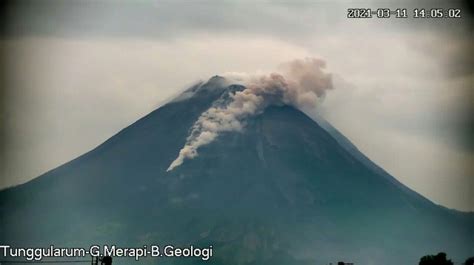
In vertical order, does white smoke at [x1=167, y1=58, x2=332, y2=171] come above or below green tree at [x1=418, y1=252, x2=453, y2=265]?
above

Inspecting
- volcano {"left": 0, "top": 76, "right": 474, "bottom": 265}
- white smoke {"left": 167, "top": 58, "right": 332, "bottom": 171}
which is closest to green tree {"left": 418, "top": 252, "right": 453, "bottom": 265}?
volcano {"left": 0, "top": 76, "right": 474, "bottom": 265}

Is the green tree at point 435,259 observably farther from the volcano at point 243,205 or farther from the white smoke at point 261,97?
the white smoke at point 261,97

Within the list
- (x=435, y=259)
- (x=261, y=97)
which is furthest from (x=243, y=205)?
(x=435, y=259)

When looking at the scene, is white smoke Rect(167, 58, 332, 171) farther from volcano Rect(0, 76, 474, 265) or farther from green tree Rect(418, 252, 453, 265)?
green tree Rect(418, 252, 453, 265)

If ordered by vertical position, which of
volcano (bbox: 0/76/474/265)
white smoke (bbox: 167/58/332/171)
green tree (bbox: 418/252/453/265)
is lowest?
green tree (bbox: 418/252/453/265)

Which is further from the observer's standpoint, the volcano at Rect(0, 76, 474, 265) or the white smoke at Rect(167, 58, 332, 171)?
the white smoke at Rect(167, 58, 332, 171)

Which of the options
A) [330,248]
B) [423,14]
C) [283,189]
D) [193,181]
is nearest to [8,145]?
[193,181]

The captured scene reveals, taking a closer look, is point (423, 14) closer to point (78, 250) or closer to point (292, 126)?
→ point (292, 126)
